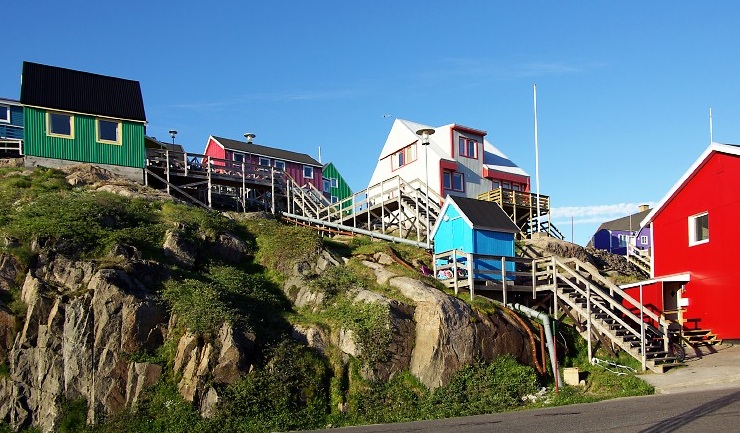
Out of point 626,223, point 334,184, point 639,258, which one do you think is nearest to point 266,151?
point 334,184

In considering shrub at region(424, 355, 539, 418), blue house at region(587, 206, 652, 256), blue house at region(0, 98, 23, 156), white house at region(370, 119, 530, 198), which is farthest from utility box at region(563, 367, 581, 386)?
blue house at region(0, 98, 23, 156)

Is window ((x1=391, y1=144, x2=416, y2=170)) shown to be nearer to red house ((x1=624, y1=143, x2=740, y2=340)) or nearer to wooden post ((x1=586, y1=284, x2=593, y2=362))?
red house ((x1=624, y1=143, x2=740, y2=340))

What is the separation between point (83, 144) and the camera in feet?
102

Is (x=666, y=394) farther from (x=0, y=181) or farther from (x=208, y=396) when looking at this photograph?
(x=0, y=181)

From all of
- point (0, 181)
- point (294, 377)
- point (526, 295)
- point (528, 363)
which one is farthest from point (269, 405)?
point (0, 181)

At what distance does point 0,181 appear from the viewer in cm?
2608

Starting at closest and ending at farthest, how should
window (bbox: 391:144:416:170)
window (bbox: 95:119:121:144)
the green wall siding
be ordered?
the green wall siding, window (bbox: 95:119:121:144), window (bbox: 391:144:416:170)

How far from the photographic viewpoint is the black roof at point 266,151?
53781 millimetres

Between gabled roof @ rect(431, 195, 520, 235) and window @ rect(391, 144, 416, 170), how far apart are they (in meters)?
19.9

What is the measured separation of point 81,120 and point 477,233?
18.4 metres

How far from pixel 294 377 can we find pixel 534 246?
20.1m

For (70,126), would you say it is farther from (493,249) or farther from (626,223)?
(626,223)

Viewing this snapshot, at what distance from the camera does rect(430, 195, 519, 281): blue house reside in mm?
25797

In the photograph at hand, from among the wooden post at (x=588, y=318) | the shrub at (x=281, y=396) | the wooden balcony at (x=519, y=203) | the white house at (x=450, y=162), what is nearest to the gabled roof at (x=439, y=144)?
the white house at (x=450, y=162)
